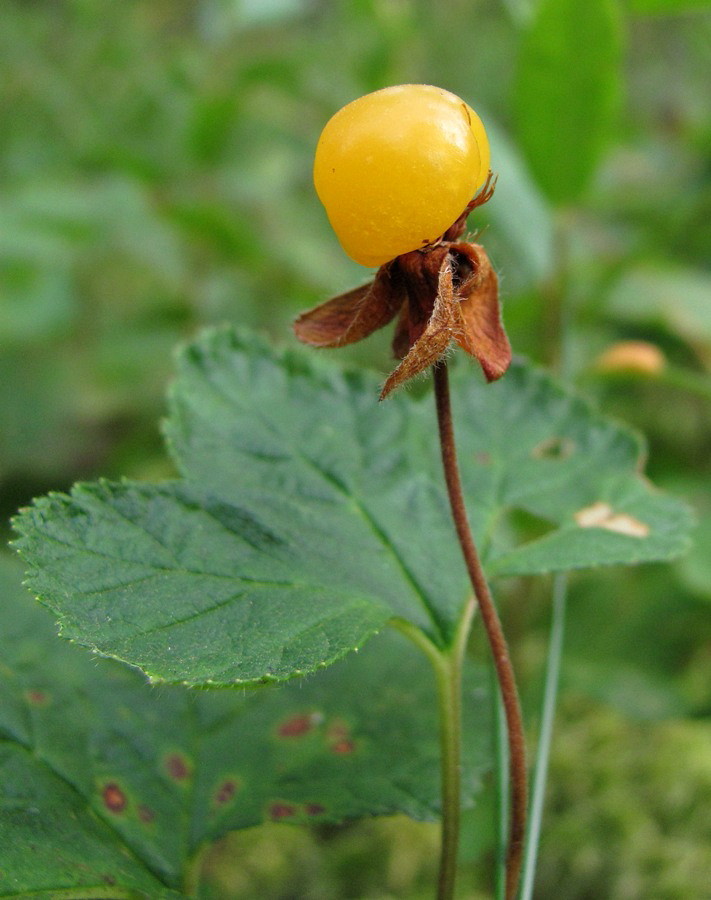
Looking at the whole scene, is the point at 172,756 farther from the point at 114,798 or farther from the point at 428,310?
the point at 428,310

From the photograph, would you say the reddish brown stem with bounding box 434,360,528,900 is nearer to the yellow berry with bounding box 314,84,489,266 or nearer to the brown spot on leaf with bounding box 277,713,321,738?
the yellow berry with bounding box 314,84,489,266

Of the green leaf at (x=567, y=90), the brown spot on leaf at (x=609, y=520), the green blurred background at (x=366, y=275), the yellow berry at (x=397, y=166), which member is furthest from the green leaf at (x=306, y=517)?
the green leaf at (x=567, y=90)

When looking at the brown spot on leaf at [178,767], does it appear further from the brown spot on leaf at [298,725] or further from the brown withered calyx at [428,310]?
the brown withered calyx at [428,310]

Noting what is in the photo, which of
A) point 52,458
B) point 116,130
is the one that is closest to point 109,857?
point 52,458

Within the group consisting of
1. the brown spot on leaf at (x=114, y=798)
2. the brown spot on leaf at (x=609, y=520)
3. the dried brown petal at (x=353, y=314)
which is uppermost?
the dried brown petal at (x=353, y=314)

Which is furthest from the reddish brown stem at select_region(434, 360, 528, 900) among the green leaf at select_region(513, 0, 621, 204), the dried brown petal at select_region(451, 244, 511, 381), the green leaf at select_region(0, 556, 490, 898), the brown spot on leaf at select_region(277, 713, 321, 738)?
the green leaf at select_region(513, 0, 621, 204)

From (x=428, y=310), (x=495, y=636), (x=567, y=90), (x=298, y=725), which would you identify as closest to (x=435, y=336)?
(x=428, y=310)

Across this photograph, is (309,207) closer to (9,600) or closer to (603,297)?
(603,297)
